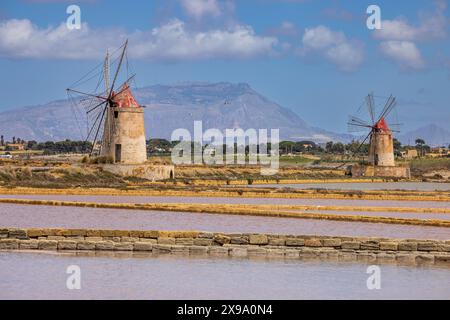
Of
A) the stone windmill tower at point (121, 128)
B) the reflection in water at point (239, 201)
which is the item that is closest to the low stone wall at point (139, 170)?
the stone windmill tower at point (121, 128)

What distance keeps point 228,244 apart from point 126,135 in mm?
24089

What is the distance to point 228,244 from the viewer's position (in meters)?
14.4

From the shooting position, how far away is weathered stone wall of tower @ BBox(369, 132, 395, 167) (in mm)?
56688

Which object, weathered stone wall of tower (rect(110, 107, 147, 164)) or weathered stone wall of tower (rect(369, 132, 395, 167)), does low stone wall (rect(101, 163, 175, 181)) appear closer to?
weathered stone wall of tower (rect(110, 107, 147, 164))

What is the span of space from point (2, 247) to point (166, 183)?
76.3 ft

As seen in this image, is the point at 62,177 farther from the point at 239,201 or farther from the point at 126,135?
the point at 239,201

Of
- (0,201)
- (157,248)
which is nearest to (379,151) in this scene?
(0,201)

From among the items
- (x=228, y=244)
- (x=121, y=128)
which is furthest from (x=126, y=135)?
(x=228, y=244)

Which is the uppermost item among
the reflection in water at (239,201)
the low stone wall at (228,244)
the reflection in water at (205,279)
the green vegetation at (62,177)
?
the green vegetation at (62,177)

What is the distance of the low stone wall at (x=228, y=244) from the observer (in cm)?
1398

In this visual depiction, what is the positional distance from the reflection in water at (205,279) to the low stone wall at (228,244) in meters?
0.47

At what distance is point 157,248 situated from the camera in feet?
46.3

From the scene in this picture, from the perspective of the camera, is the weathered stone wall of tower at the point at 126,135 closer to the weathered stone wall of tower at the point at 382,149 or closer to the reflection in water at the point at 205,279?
the weathered stone wall of tower at the point at 382,149

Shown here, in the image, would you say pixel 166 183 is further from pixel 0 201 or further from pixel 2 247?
pixel 2 247
